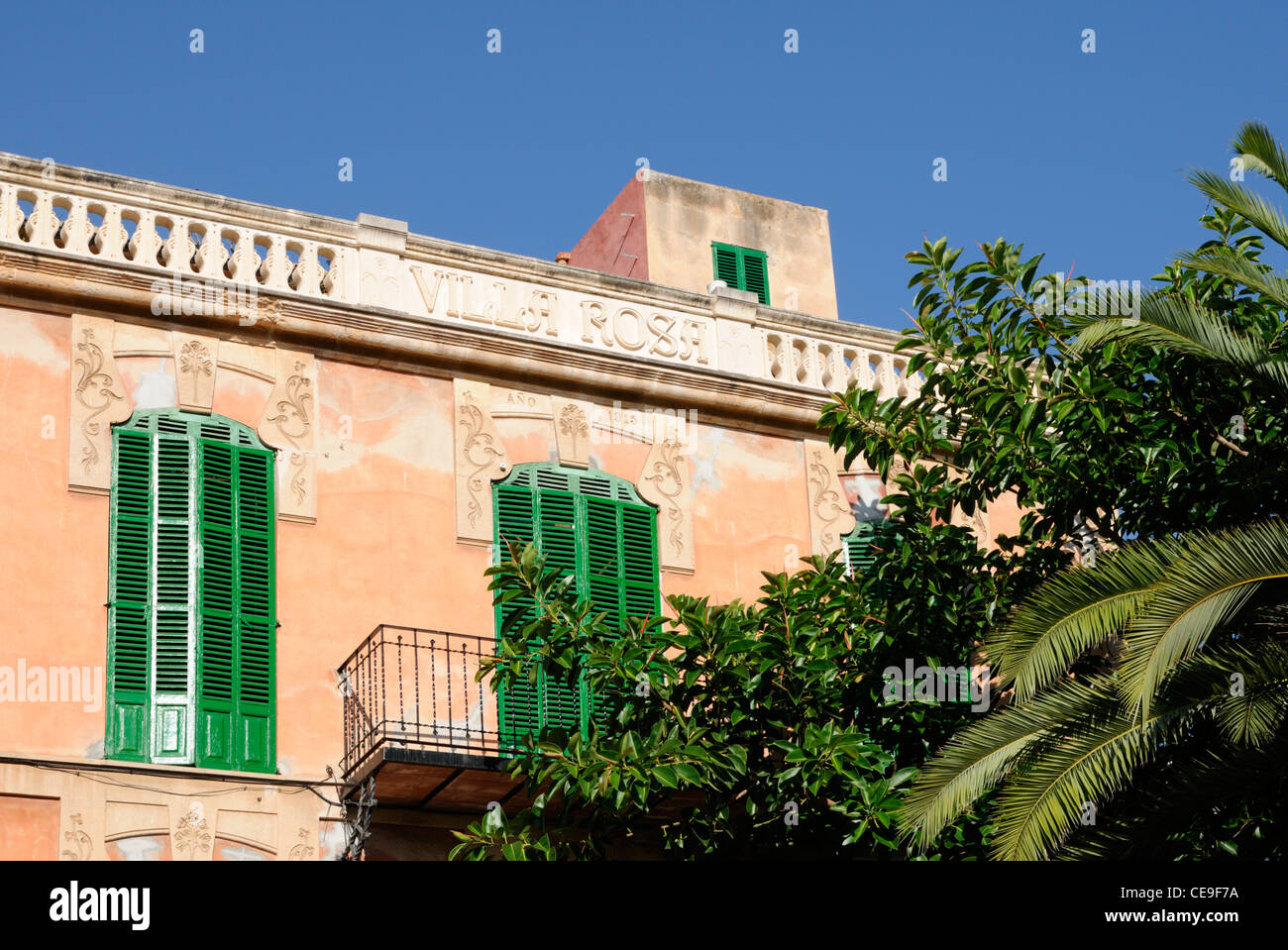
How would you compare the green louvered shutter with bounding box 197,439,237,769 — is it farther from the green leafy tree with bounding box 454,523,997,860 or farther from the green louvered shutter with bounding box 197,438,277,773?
the green leafy tree with bounding box 454,523,997,860

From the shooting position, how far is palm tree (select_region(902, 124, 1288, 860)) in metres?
9.11

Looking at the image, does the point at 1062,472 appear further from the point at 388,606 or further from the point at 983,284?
the point at 388,606

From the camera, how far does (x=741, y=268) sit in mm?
19406

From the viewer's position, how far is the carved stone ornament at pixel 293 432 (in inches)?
547

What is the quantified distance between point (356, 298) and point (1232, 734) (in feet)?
25.4

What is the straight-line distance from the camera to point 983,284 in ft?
42.2

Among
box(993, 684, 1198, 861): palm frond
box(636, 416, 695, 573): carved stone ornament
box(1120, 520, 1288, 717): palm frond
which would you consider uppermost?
box(636, 416, 695, 573): carved stone ornament

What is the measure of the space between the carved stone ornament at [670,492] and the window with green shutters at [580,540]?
0.09 m

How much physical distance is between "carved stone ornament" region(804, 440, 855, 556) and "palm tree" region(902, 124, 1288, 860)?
5627mm

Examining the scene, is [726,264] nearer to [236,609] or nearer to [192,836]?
[236,609]

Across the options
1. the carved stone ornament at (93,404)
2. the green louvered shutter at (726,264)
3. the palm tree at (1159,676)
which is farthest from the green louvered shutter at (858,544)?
the carved stone ornament at (93,404)

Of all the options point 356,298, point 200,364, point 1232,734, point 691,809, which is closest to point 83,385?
point 200,364

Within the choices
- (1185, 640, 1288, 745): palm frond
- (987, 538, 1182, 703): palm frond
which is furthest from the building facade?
(1185, 640, 1288, 745): palm frond
